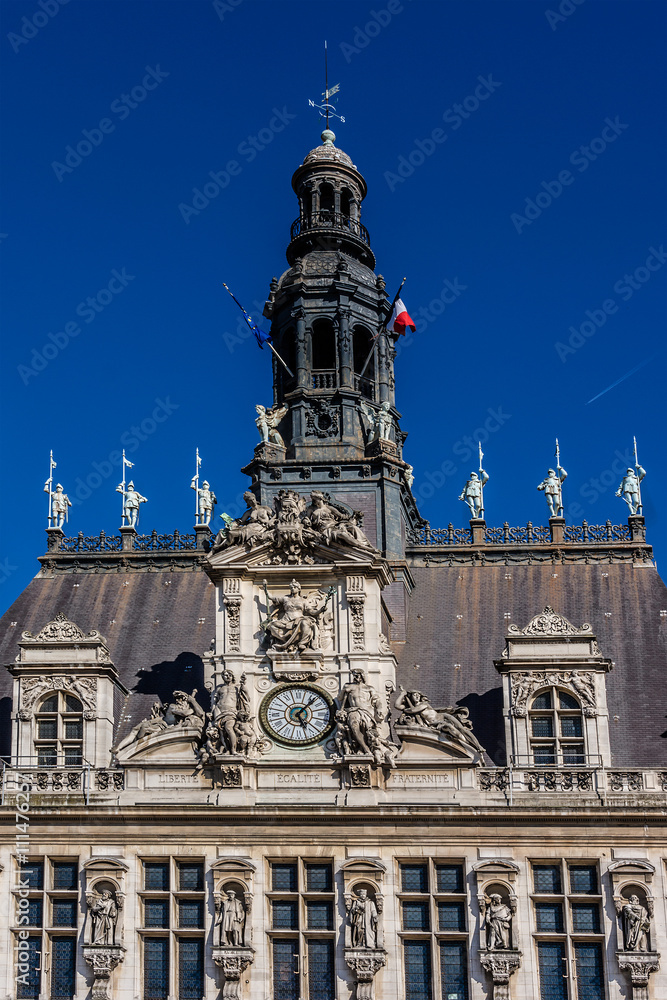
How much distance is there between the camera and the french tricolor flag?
204 feet

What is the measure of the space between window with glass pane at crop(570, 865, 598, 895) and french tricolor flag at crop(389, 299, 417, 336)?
23.8m

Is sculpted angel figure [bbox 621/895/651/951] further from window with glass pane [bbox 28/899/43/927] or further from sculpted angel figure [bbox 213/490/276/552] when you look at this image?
window with glass pane [bbox 28/899/43/927]

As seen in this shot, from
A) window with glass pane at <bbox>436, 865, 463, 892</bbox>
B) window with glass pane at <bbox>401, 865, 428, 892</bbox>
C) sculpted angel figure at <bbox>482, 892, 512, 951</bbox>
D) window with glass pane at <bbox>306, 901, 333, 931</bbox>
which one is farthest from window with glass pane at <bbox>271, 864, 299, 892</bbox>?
sculpted angel figure at <bbox>482, 892, 512, 951</bbox>

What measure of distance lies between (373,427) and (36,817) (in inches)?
786

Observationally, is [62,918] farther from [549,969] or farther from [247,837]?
[549,969]

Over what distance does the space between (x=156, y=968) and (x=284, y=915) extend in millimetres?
4363

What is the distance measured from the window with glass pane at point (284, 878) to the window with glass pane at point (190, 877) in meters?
2.31

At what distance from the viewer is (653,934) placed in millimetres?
47281

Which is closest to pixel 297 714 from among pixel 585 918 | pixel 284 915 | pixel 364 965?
pixel 284 915

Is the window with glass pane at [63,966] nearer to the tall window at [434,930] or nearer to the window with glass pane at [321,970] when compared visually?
the window with glass pane at [321,970]

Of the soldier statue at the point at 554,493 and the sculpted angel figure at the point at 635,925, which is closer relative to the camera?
the sculpted angel figure at the point at 635,925

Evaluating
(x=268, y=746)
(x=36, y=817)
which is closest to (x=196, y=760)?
(x=268, y=746)

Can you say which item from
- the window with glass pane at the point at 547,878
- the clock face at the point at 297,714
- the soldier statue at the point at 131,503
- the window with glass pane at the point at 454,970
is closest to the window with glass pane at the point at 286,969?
the window with glass pane at the point at 454,970

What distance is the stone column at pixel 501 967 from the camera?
4691cm
